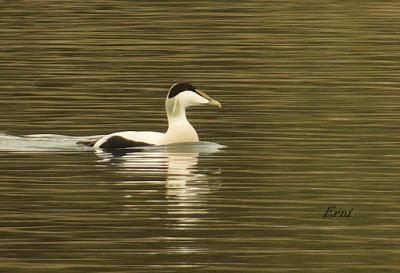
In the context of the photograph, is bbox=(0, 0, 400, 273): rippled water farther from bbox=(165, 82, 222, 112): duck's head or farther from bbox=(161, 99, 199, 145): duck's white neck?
bbox=(165, 82, 222, 112): duck's head

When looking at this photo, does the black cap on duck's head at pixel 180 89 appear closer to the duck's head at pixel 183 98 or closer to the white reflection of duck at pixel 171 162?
the duck's head at pixel 183 98

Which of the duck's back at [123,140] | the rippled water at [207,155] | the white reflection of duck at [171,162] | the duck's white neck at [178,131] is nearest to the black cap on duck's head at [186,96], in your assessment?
the duck's white neck at [178,131]

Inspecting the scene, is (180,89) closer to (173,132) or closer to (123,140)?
(173,132)

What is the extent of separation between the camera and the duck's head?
22.8 m

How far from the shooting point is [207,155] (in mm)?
21469

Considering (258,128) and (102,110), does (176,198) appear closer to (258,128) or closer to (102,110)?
(258,128)

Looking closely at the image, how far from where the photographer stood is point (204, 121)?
83.3ft

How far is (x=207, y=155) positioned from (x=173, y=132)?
1.04 metres

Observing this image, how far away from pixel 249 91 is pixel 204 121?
10.0ft

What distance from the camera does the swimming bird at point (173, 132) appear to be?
2200 cm

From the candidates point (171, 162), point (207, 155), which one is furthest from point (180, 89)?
point (171, 162)

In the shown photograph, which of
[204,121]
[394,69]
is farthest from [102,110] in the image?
[394,69]

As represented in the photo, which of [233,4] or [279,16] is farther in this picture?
[233,4]

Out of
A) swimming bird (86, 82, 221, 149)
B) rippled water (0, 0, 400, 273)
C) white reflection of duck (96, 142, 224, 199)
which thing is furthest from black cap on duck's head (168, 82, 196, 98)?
white reflection of duck (96, 142, 224, 199)
